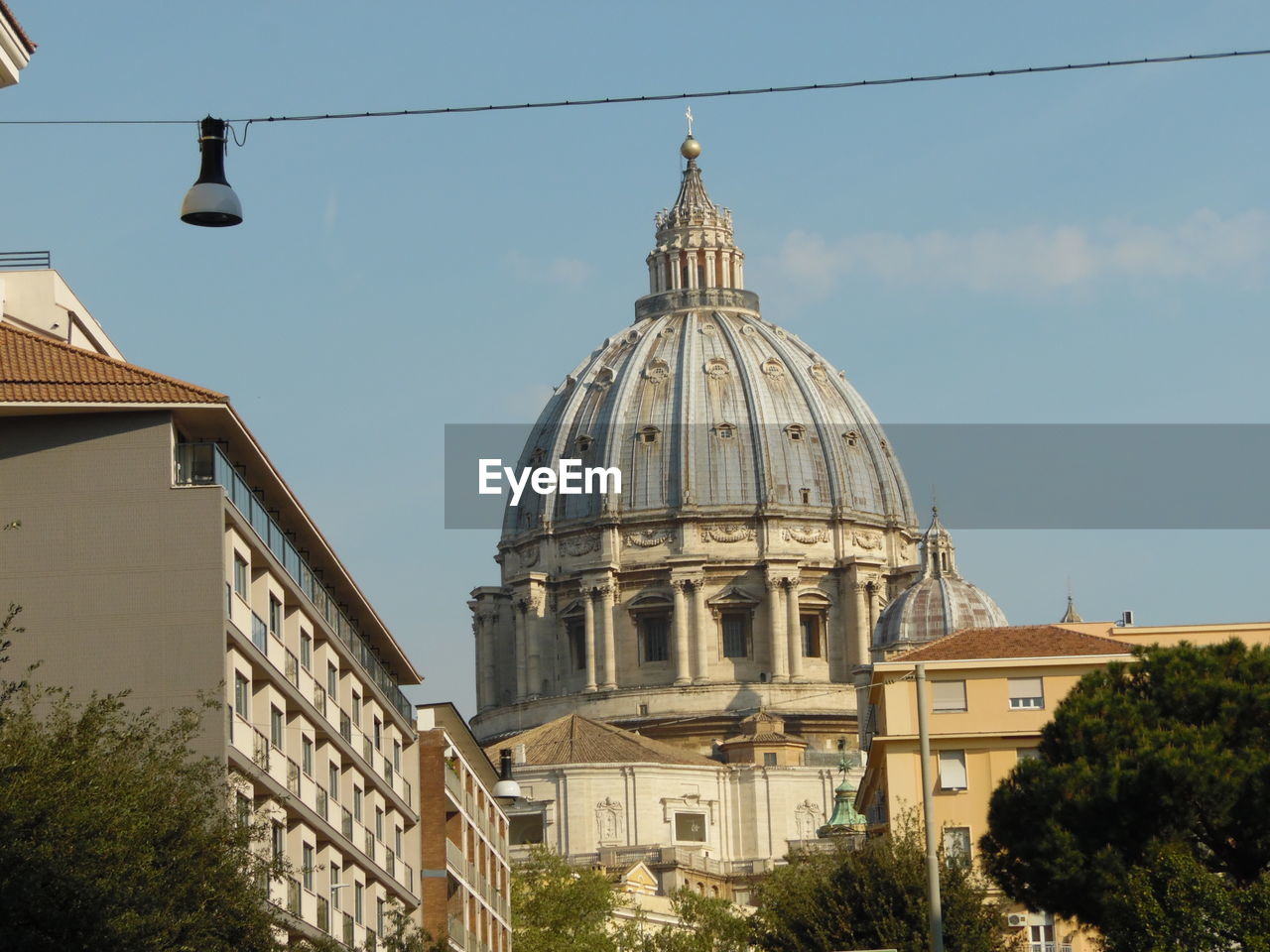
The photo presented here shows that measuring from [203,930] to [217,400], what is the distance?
1058 cm

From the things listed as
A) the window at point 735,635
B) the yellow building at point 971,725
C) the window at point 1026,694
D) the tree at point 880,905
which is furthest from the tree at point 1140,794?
the window at point 735,635

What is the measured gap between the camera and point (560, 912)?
8331 cm

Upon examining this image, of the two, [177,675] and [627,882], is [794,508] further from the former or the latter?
[177,675]

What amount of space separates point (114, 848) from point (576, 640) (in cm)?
12435

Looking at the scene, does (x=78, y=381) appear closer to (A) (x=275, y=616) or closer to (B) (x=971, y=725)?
(A) (x=275, y=616)

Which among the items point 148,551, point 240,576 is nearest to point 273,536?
point 240,576

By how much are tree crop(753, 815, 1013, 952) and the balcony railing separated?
29.2ft

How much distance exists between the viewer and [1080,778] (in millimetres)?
43125

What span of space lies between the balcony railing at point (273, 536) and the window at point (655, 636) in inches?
3722

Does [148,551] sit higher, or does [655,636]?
[655,636]

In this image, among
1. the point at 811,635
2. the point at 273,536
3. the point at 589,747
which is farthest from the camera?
the point at 811,635

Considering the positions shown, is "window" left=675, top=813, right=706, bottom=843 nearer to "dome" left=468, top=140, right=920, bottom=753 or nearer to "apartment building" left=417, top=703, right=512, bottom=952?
"dome" left=468, top=140, right=920, bottom=753

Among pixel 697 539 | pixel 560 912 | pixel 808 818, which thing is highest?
pixel 697 539

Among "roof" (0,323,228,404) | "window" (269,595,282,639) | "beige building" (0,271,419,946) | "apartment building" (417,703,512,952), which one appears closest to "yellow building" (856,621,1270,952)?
"apartment building" (417,703,512,952)
